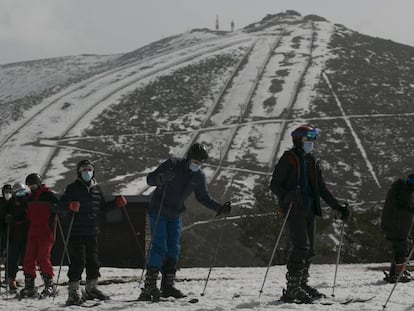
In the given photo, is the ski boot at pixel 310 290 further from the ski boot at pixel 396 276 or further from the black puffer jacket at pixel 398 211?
the black puffer jacket at pixel 398 211

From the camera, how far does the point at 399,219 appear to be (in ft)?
36.6

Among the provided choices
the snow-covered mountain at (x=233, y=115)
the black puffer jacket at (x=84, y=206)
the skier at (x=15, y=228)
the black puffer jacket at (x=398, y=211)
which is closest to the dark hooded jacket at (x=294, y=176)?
the black puffer jacket at (x=84, y=206)

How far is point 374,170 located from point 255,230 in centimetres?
3264

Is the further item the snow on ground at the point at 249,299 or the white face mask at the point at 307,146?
the white face mask at the point at 307,146

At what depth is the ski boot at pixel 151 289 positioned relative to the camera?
8.49 m

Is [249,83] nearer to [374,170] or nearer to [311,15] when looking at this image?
[374,170]

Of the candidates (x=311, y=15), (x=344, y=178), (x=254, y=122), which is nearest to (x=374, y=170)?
(x=344, y=178)

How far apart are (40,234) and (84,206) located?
4.65 ft

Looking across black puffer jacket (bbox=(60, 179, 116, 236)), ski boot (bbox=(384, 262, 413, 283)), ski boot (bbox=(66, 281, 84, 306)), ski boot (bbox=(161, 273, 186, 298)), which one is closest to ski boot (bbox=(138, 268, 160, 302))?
ski boot (bbox=(161, 273, 186, 298))

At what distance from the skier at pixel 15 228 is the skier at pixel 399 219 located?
241 inches

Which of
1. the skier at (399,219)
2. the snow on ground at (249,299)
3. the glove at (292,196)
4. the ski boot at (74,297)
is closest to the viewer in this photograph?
the snow on ground at (249,299)

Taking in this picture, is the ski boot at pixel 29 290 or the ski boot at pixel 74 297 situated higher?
the ski boot at pixel 74 297

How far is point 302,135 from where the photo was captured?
831 centimetres

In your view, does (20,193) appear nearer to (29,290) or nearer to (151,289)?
(29,290)
